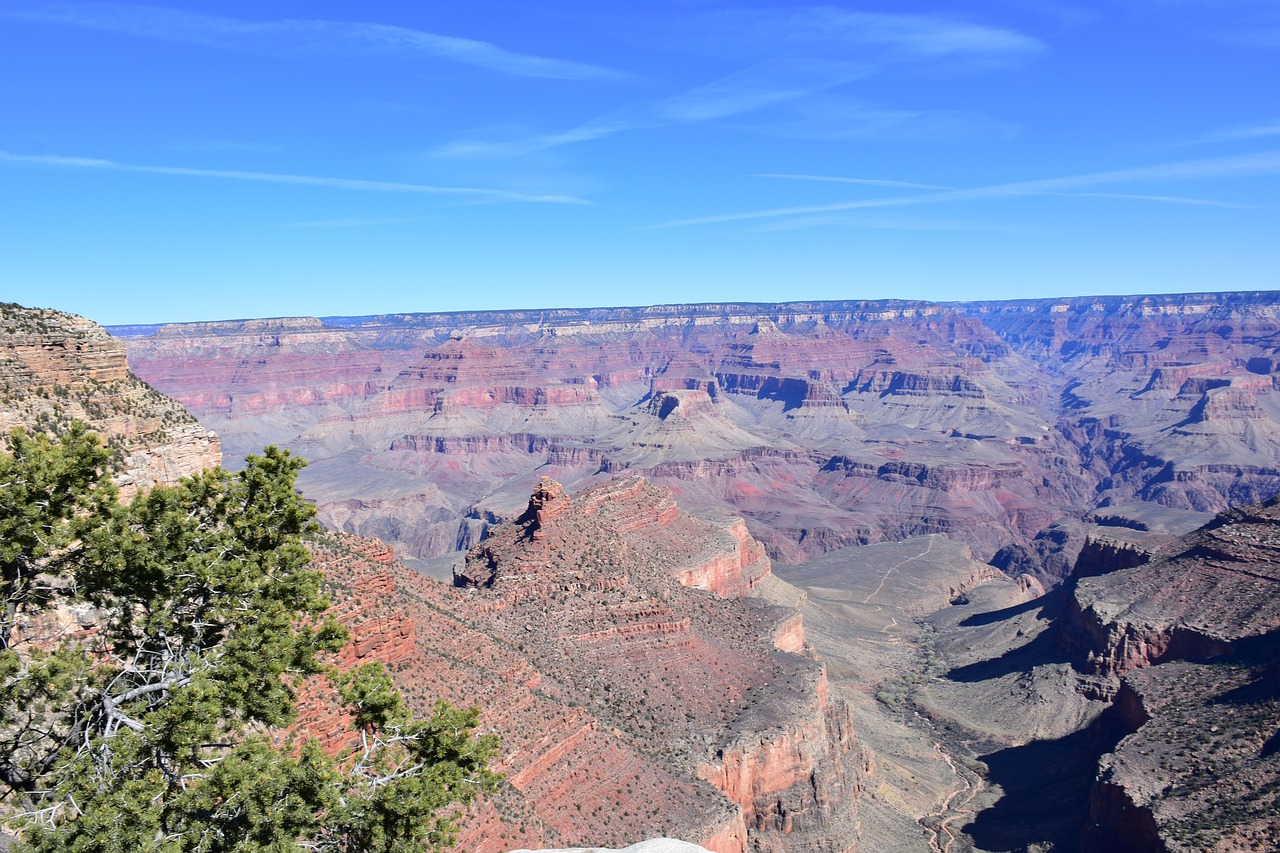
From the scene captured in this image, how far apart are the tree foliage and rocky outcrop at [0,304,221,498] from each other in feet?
53.3

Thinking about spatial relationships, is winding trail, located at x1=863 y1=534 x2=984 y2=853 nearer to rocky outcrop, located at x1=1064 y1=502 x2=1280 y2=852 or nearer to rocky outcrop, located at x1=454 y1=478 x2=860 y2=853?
rocky outcrop, located at x1=454 y1=478 x2=860 y2=853

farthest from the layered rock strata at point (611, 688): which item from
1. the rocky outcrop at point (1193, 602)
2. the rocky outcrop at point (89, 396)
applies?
the rocky outcrop at point (1193, 602)

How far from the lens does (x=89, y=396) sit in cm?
3534

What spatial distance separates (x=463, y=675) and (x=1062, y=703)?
57.9 meters

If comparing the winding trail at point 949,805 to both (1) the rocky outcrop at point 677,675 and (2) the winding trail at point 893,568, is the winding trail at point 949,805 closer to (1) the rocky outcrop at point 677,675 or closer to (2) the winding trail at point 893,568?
(1) the rocky outcrop at point 677,675

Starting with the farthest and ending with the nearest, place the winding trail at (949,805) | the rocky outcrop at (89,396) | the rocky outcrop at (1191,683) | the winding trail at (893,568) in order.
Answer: the winding trail at (893,568) < the winding trail at (949,805) < the rocky outcrop at (1191,683) < the rocky outcrop at (89,396)

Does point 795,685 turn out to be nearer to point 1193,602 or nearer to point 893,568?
point 1193,602

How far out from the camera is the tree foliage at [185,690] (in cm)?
1575

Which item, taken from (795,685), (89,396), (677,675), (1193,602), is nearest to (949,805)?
(795,685)

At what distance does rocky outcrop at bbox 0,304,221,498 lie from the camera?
3316 cm

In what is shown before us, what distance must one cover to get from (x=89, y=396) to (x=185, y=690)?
2413cm

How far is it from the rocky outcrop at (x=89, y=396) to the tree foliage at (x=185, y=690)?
16.2 meters

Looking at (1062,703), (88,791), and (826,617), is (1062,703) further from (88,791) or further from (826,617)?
(88,791)

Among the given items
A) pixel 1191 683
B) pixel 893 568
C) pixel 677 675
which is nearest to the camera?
pixel 677 675
